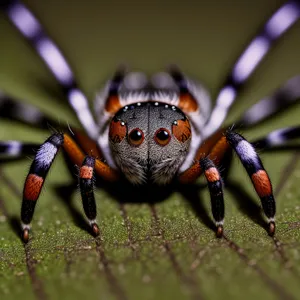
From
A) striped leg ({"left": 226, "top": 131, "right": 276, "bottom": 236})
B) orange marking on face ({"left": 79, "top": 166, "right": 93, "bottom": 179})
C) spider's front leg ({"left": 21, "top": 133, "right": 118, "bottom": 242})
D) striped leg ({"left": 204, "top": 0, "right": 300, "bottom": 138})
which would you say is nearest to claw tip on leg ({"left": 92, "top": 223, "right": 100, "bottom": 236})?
spider's front leg ({"left": 21, "top": 133, "right": 118, "bottom": 242})

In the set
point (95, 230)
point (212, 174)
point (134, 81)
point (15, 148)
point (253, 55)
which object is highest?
point (253, 55)

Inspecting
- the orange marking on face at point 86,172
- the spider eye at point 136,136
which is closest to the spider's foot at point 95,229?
the orange marking on face at point 86,172

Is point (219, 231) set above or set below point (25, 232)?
above

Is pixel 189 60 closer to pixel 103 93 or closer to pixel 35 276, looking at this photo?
pixel 103 93

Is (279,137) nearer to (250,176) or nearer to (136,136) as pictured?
(250,176)

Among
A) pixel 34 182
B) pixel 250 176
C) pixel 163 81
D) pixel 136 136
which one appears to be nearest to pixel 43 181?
pixel 34 182

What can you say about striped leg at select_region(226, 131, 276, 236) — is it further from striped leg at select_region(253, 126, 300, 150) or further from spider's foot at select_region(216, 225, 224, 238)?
striped leg at select_region(253, 126, 300, 150)
